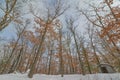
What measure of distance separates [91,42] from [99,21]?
1063 centimetres

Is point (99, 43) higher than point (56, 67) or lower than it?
higher

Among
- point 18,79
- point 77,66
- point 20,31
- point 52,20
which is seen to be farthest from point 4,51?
point 18,79

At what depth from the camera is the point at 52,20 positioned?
1845cm

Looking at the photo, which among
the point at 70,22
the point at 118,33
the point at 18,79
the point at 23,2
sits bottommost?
the point at 18,79

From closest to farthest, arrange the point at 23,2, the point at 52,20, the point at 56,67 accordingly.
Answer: the point at 23,2 < the point at 52,20 < the point at 56,67

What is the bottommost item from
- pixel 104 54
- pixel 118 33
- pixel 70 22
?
pixel 118 33

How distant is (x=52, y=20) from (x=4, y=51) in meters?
24.0

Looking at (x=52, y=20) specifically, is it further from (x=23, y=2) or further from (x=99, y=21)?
(x=99, y=21)

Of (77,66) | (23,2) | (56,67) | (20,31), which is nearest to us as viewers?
(23,2)

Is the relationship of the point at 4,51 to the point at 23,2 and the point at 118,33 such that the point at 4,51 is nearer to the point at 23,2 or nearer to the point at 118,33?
the point at 23,2

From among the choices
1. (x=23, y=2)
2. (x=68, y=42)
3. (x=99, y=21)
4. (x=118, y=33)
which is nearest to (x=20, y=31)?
(x=68, y=42)

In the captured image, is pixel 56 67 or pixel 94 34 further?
pixel 56 67

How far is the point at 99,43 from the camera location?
28.7 m

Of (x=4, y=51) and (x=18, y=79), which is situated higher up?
(x=4, y=51)
